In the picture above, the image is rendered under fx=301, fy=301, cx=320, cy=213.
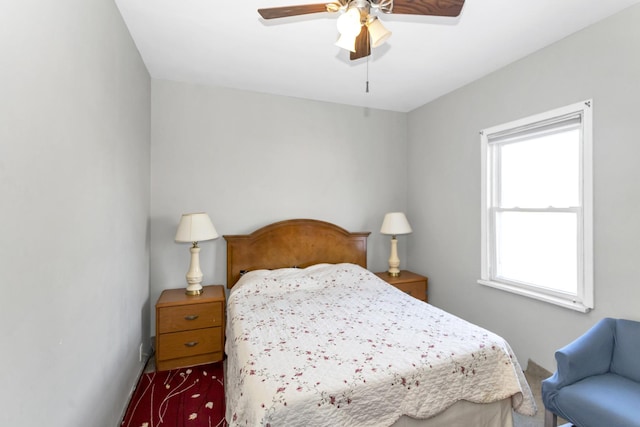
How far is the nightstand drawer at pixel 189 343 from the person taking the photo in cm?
243

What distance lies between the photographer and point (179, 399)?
6.93ft

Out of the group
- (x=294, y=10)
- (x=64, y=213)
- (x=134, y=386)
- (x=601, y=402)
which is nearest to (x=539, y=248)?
(x=601, y=402)

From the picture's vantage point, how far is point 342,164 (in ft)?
11.6

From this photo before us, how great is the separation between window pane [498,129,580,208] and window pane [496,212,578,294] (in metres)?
0.12

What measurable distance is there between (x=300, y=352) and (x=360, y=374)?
358 mm

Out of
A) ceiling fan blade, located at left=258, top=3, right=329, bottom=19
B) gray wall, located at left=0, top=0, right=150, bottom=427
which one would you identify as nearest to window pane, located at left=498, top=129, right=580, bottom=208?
ceiling fan blade, located at left=258, top=3, right=329, bottom=19

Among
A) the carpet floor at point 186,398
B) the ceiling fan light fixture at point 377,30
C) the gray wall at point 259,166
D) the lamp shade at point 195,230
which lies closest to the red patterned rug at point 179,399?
the carpet floor at point 186,398

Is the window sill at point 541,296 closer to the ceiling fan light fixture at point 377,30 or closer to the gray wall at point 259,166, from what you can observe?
the gray wall at point 259,166

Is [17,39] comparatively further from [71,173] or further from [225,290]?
[225,290]

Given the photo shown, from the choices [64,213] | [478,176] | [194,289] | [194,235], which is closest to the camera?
[64,213]

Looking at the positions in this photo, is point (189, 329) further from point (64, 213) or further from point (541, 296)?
point (541, 296)

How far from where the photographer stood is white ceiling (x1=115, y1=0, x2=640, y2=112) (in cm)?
188

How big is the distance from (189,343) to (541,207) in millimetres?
3078

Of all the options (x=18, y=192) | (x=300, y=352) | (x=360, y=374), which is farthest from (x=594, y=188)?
(x=18, y=192)
